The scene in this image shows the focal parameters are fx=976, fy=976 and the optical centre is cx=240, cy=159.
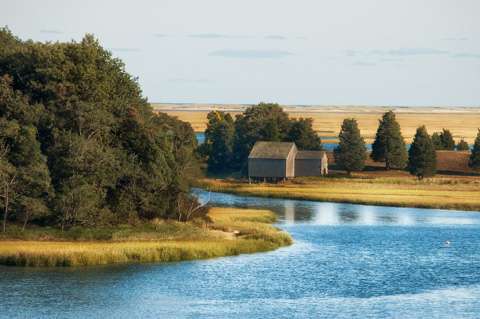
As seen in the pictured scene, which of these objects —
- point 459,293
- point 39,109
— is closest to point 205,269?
point 459,293

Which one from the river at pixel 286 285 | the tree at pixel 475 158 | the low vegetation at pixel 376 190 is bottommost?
the river at pixel 286 285

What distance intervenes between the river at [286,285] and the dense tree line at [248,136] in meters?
73.0

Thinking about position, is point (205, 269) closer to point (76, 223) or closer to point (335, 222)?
point (76, 223)

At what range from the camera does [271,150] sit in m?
144

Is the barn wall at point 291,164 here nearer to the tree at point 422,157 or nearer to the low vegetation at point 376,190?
the low vegetation at point 376,190

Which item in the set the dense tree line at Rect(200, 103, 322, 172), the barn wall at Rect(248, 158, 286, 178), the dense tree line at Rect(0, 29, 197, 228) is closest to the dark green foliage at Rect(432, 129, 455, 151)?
the dense tree line at Rect(200, 103, 322, 172)

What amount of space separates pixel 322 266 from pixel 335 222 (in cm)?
2844

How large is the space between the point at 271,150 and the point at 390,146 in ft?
62.6

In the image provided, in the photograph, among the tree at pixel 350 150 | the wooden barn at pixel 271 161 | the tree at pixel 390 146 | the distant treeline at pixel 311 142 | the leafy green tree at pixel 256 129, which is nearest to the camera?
the distant treeline at pixel 311 142

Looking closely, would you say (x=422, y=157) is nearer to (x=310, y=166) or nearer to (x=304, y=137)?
(x=310, y=166)

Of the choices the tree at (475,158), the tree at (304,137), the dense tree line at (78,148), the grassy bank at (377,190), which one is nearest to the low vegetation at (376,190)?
the grassy bank at (377,190)

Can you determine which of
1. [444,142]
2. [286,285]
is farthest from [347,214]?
[444,142]

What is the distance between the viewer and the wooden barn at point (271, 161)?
5595 inches

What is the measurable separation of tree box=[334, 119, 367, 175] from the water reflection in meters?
30.4
